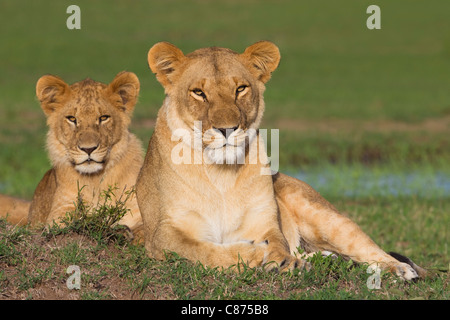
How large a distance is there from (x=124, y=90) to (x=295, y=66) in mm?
24188

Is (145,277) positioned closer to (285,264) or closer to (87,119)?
(285,264)

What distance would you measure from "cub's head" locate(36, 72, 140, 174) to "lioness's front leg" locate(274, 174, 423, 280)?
1.28 metres

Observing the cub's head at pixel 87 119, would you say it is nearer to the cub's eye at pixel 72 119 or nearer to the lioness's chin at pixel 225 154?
the cub's eye at pixel 72 119

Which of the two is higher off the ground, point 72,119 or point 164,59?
point 164,59

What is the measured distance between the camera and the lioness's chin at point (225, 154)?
193 inches

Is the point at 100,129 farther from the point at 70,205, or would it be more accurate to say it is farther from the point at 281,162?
the point at 281,162

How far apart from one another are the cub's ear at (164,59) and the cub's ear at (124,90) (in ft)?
3.24

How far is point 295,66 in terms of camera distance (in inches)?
1185

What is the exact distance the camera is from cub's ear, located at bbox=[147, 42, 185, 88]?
17.0ft

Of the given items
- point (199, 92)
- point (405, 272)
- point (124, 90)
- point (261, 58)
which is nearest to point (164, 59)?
point (199, 92)

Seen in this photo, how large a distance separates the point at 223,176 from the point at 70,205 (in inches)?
60.6

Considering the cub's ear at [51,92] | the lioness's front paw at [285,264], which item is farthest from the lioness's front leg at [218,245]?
the cub's ear at [51,92]

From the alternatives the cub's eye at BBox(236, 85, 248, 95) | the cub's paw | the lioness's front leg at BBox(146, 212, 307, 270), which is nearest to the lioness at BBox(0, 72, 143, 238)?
the lioness's front leg at BBox(146, 212, 307, 270)

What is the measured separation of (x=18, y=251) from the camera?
5.06 meters
